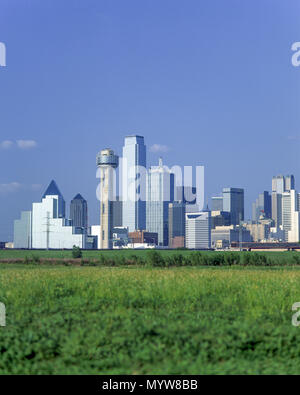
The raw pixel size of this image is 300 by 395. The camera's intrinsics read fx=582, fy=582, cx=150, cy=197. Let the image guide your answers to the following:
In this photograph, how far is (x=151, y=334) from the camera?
40.0ft

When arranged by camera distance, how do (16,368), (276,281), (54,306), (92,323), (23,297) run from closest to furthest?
(16,368) → (92,323) → (54,306) → (23,297) → (276,281)

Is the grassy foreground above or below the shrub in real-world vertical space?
below

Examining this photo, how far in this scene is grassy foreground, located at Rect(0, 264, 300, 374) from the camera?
1088 cm

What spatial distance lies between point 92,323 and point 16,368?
8.51 ft

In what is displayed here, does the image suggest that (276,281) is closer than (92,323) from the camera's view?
No

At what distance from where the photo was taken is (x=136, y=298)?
55.8 ft

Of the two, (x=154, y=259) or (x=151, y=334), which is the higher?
(x=154, y=259)

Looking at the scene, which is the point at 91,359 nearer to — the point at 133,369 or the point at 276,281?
the point at 133,369

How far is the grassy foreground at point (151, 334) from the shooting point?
1088cm

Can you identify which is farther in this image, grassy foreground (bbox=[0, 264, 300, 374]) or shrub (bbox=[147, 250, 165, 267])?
shrub (bbox=[147, 250, 165, 267])

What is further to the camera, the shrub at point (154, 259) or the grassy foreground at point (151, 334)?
the shrub at point (154, 259)

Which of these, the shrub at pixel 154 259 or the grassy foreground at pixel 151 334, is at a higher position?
the shrub at pixel 154 259

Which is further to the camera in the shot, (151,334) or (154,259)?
(154,259)
